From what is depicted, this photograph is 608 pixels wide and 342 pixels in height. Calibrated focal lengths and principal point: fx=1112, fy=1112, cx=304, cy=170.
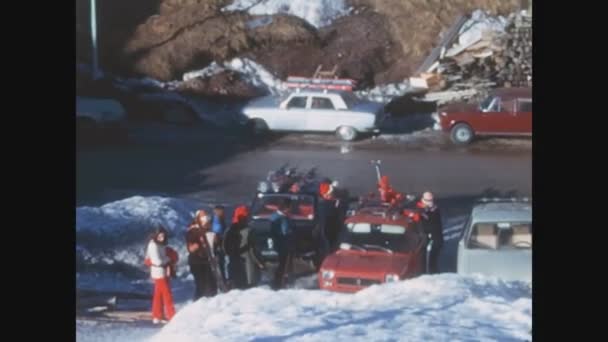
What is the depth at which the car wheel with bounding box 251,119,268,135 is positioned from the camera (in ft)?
21.3

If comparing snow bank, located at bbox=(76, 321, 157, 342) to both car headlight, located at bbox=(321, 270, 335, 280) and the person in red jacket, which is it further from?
the person in red jacket

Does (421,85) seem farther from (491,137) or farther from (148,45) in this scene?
(148,45)

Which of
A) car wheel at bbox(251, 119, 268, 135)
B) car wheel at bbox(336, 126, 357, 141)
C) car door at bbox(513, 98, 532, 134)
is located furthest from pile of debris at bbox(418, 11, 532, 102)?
car wheel at bbox(251, 119, 268, 135)

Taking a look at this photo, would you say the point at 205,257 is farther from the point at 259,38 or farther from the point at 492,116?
the point at 492,116

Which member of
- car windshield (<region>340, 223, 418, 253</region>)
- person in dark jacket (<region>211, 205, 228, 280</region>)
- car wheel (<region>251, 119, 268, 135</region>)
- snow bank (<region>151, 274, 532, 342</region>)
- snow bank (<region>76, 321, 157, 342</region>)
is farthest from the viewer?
car wheel (<region>251, 119, 268, 135</region>)

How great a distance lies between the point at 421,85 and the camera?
641cm

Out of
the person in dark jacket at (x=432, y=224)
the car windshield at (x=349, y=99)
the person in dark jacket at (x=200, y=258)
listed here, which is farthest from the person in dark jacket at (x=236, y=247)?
the person in dark jacket at (x=432, y=224)

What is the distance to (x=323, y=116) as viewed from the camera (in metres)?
6.41

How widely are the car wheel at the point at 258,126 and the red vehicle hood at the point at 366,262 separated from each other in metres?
0.88

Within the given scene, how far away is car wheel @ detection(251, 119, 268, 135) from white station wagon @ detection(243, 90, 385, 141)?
11 cm

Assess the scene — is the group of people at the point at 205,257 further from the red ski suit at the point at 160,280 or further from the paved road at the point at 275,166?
the paved road at the point at 275,166

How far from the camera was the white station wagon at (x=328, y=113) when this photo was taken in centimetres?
638

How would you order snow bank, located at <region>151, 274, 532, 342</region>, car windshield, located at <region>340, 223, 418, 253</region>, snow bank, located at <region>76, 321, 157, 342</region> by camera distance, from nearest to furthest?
snow bank, located at <region>151, 274, 532, 342</region> → snow bank, located at <region>76, 321, 157, 342</region> → car windshield, located at <region>340, 223, 418, 253</region>
